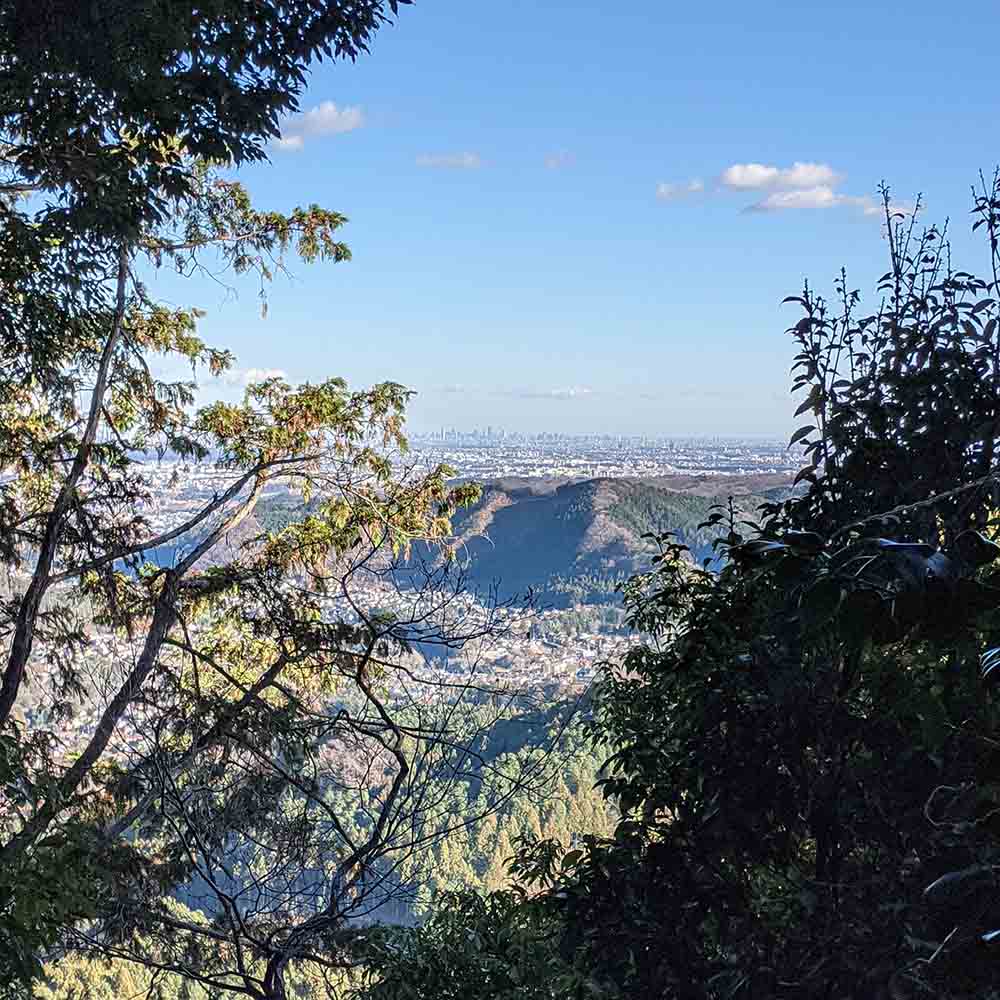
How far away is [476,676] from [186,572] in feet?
10.9

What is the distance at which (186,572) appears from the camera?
274 inches

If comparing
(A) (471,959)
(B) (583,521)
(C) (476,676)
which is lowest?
(B) (583,521)

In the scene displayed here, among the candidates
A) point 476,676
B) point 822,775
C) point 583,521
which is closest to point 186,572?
point 476,676

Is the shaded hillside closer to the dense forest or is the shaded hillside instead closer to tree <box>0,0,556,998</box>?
tree <box>0,0,556,998</box>

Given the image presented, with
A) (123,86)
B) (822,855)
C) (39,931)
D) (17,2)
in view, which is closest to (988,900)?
(822,855)

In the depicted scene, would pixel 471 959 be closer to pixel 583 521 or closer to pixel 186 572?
pixel 186 572

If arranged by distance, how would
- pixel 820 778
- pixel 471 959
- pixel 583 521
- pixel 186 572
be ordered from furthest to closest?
pixel 583 521 < pixel 186 572 < pixel 471 959 < pixel 820 778

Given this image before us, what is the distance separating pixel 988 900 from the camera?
215 cm

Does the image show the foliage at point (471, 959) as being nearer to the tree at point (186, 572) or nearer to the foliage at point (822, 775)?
the tree at point (186, 572)

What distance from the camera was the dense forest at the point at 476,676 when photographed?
7.20 feet

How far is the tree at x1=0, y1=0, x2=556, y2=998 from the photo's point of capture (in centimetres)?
346

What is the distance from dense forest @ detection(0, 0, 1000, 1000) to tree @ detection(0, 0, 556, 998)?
1.1 inches

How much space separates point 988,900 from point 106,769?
242 inches

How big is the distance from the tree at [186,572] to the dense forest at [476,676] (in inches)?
1.1
